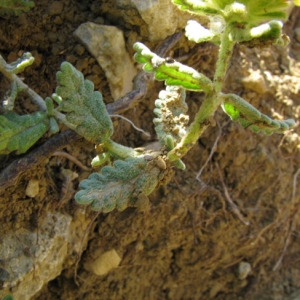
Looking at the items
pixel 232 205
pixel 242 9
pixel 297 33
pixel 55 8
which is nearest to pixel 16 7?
pixel 55 8

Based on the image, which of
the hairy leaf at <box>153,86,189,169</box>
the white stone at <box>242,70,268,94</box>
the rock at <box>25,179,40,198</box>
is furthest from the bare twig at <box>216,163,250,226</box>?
the rock at <box>25,179,40,198</box>

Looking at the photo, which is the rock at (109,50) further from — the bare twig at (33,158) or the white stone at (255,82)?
the white stone at (255,82)

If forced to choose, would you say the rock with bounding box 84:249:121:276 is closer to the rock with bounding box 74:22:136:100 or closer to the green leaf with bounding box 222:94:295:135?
the rock with bounding box 74:22:136:100

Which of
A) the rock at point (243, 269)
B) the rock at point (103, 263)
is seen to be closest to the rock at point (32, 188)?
the rock at point (103, 263)

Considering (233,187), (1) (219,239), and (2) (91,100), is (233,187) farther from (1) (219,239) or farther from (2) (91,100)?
(2) (91,100)

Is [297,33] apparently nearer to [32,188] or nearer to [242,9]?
[242,9]

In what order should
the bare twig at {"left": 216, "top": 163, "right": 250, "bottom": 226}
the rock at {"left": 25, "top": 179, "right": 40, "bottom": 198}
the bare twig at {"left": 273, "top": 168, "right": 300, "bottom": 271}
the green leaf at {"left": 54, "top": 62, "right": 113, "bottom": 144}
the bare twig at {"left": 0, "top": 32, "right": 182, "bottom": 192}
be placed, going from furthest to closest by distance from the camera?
the bare twig at {"left": 273, "top": 168, "right": 300, "bottom": 271}, the bare twig at {"left": 216, "top": 163, "right": 250, "bottom": 226}, the rock at {"left": 25, "top": 179, "right": 40, "bottom": 198}, the bare twig at {"left": 0, "top": 32, "right": 182, "bottom": 192}, the green leaf at {"left": 54, "top": 62, "right": 113, "bottom": 144}

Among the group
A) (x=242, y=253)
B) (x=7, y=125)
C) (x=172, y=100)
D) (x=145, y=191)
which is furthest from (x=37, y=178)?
(x=242, y=253)

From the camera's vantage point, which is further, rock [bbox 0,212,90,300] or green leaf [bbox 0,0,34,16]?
green leaf [bbox 0,0,34,16]
